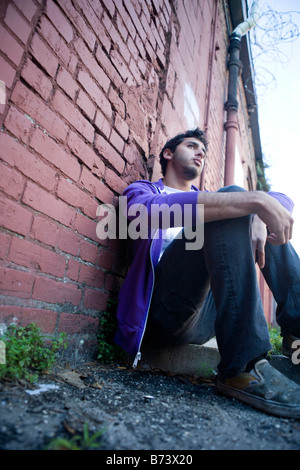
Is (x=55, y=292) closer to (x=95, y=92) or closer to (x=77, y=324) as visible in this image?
(x=77, y=324)

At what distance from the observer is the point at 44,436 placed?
71cm

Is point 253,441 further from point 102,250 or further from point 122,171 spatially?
point 122,171

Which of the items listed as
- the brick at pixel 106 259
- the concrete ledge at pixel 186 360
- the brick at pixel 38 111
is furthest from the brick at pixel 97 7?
the concrete ledge at pixel 186 360

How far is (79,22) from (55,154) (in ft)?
2.33

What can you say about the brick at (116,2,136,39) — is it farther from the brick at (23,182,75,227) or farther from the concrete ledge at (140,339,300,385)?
the concrete ledge at (140,339,300,385)

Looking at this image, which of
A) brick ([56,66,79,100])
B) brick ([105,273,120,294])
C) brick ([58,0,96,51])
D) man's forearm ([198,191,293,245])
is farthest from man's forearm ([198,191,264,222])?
brick ([58,0,96,51])

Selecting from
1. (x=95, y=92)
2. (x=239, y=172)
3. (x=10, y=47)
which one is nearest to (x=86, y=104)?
A: (x=95, y=92)

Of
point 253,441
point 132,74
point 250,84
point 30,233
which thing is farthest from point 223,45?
point 253,441

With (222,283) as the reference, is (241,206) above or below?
above

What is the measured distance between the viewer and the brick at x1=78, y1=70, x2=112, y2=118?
1.50 m

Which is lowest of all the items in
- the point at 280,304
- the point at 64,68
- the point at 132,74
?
the point at 280,304

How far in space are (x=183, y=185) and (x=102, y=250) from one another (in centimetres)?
90

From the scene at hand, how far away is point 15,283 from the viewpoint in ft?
3.74

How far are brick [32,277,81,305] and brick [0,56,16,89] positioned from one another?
0.77 meters
